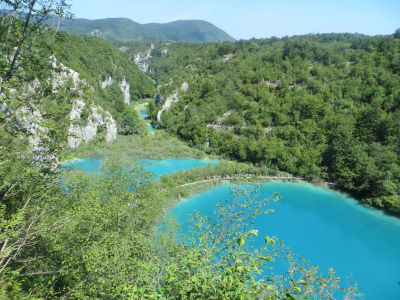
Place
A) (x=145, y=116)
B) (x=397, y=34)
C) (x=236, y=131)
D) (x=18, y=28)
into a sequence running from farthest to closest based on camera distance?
(x=145, y=116), (x=397, y=34), (x=236, y=131), (x=18, y=28)

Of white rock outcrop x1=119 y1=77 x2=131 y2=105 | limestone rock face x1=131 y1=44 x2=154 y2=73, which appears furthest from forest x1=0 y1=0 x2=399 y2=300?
limestone rock face x1=131 y1=44 x2=154 y2=73

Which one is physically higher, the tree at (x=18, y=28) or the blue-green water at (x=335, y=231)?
the tree at (x=18, y=28)

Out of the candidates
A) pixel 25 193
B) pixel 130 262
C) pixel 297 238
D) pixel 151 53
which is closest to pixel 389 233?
pixel 297 238

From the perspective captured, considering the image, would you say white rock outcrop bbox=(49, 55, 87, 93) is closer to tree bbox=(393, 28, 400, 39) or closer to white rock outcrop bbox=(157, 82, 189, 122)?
white rock outcrop bbox=(157, 82, 189, 122)

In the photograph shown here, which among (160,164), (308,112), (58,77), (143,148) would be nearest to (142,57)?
(143,148)

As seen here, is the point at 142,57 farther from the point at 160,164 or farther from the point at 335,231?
the point at 335,231

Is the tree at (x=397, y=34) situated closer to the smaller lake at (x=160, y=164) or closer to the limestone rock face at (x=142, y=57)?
the smaller lake at (x=160, y=164)

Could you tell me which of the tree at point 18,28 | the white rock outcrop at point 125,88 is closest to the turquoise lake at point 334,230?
the tree at point 18,28

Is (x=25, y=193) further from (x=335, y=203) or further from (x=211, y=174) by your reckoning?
(x=335, y=203)
